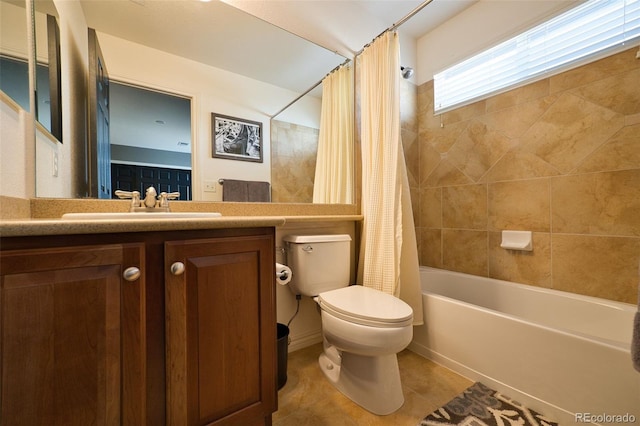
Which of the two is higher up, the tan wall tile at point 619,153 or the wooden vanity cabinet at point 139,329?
the tan wall tile at point 619,153

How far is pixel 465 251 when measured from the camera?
6.57ft

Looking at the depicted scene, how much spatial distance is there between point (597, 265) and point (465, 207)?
0.79 m

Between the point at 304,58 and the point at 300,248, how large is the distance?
50.0 inches

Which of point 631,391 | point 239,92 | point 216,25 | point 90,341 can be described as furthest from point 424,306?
point 216,25

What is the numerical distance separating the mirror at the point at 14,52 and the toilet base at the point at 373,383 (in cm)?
161

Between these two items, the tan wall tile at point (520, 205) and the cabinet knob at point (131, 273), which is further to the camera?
the tan wall tile at point (520, 205)

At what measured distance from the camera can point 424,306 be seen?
5.13 feet

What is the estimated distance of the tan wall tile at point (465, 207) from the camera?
6.26 feet

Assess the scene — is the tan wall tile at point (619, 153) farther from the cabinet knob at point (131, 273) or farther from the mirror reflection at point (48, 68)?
the mirror reflection at point (48, 68)

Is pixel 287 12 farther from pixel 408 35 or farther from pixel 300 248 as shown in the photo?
pixel 300 248

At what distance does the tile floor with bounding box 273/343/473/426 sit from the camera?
3.58ft

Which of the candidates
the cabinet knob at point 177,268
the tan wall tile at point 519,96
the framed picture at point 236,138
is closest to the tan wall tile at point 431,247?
the tan wall tile at point 519,96

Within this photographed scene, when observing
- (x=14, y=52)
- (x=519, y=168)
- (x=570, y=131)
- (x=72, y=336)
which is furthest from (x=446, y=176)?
(x=14, y=52)

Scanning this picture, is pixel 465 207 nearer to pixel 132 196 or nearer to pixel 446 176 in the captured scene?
pixel 446 176
